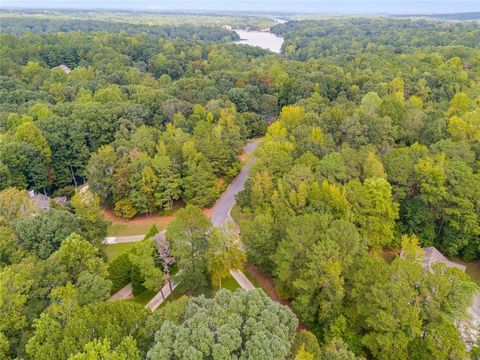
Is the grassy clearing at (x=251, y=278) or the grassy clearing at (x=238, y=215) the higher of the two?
the grassy clearing at (x=251, y=278)

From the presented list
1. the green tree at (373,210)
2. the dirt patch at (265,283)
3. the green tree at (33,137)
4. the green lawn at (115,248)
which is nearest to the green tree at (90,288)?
the green lawn at (115,248)

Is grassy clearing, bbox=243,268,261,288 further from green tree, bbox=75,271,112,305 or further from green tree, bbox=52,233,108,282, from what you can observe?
green tree, bbox=75,271,112,305

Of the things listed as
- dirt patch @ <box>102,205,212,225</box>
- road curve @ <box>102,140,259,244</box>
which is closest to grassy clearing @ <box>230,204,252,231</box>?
road curve @ <box>102,140,259,244</box>

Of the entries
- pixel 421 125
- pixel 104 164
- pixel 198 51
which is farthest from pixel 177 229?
pixel 198 51

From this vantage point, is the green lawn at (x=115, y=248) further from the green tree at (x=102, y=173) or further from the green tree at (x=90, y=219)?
the green tree at (x=102, y=173)

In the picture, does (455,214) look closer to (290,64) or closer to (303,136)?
(303,136)
